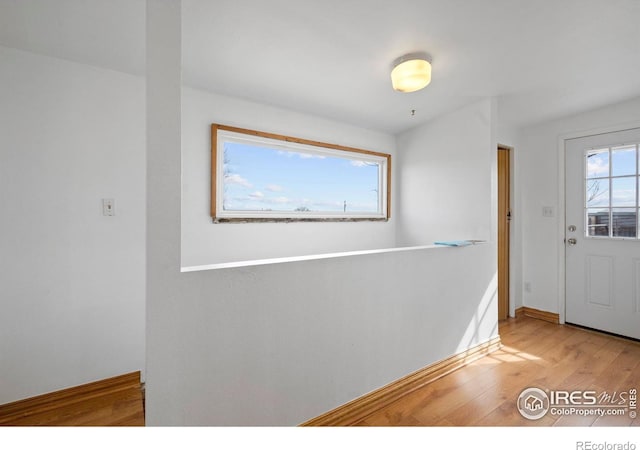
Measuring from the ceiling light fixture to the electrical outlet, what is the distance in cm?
193

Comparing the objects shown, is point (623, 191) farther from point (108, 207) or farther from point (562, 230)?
point (108, 207)

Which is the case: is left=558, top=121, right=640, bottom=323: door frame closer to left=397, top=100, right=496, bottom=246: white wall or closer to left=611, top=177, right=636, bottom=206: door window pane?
left=611, top=177, right=636, bottom=206: door window pane

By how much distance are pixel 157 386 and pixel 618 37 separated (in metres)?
3.02

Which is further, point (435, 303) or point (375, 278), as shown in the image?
point (435, 303)

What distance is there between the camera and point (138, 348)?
2.02 m

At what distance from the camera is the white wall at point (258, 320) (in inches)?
44.3

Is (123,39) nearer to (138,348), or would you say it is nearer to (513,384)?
(138,348)

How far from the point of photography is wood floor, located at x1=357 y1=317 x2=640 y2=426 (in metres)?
1.67

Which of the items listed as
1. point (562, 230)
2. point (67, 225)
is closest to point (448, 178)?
point (562, 230)

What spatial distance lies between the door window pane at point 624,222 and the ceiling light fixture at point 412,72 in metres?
2.35

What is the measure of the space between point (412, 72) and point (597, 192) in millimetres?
2401
